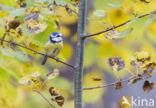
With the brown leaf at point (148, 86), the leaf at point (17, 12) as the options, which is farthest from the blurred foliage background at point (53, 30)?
the brown leaf at point (148, 86)

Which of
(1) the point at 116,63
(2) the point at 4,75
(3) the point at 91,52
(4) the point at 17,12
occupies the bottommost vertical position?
(3) the point at 91,52

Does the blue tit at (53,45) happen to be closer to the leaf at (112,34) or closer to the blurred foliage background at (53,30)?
the blurred foliage background at (53,30)

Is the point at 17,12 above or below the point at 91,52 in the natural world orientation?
above

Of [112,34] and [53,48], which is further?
[53,48]

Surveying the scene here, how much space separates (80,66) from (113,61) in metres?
0.09

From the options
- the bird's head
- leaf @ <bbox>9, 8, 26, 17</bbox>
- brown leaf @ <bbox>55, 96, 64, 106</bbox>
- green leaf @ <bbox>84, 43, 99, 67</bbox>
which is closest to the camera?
leaf @ <bbox>9, 8, 26, 17</bbox>

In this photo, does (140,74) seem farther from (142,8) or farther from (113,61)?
(142,8)

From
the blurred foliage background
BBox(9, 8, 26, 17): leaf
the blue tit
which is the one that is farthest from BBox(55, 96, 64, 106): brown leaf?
BBox(9, 8, 26, 17): leaf

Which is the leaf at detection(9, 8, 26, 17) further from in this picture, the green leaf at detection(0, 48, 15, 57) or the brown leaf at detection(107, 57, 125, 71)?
the brown leaf at detection(107, 57, 125, 71)

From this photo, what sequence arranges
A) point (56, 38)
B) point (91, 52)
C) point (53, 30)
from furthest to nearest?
point (91, 52) → point (56, 38) → point (53, 30)

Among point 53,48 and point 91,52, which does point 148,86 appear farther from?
point 91,52

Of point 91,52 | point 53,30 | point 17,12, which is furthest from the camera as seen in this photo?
point 91,52

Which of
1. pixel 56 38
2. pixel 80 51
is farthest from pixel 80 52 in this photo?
pixel 56 38

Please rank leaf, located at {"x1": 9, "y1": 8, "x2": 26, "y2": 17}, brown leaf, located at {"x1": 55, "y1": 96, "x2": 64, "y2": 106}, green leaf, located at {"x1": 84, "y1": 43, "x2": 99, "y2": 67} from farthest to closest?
green leaf, located at {"x1": 84, "y1": 43, "x2": 99, "y2": 67} < brown leaf, located at {"x1": 55, "y1": 96, "x2": 64, "y2": 106} < leaf, located at {"x1": 9, "y1": 8, "x2": 26, "y2": 17}
